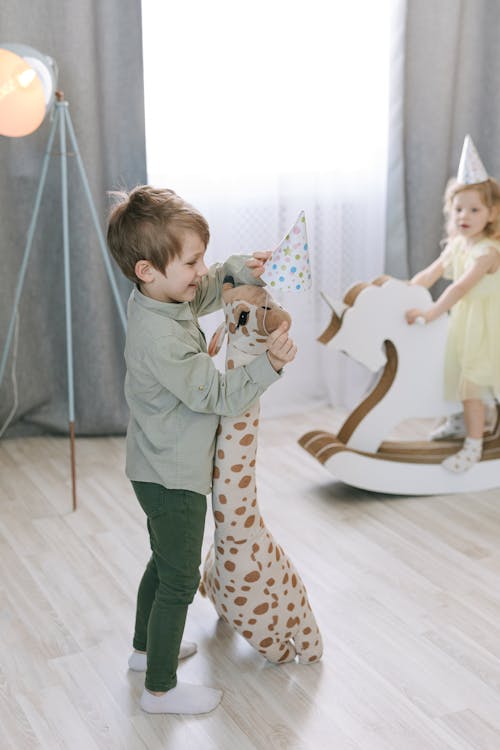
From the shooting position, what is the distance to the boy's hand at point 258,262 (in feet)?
6.00

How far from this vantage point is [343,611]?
2.18 m

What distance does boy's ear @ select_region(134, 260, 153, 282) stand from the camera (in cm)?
171

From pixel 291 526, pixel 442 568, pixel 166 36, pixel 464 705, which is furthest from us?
pixel 166 36

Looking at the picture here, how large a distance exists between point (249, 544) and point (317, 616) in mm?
368

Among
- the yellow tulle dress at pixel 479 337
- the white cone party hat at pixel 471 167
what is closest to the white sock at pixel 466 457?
the yellow tulle dress at pixel 479 337

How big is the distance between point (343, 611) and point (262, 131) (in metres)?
1.72

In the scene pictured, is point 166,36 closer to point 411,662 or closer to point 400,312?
point 400,312

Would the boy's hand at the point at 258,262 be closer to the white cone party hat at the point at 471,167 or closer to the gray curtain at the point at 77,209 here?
the white cone party hat at the point at 471,167

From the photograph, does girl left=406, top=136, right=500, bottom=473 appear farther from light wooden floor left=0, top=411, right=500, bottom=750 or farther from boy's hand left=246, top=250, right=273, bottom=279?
boy's hand left=246, top=250, right=273, bottom=279

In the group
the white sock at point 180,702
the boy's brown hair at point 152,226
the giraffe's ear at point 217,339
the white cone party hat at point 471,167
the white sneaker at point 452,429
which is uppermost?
the white cone party hat at point 471,167

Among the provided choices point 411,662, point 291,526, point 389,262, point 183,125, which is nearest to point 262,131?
point 183,125

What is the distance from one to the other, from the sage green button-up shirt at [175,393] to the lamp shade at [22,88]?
90cm

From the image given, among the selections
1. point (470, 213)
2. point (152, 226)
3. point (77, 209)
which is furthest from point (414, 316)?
point (152, 226)

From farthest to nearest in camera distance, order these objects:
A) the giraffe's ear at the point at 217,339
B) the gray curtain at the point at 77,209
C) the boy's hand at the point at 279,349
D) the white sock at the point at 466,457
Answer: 1. the gray curtain at the point at 77,209
2. the white sock at the point at 466,457
3. the giraffe's ear at the point at 217,339
4. the boy's hand at the point at 279,349
